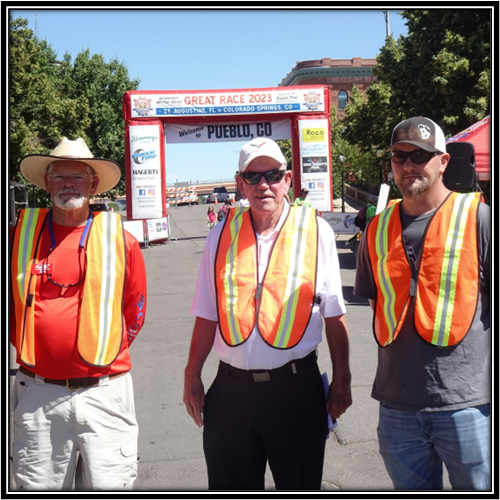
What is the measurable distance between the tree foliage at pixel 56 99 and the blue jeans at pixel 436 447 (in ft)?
62.2

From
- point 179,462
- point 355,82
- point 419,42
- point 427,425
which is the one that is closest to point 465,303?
point 427,425

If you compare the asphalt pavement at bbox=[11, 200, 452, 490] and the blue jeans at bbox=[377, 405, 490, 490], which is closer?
the blue jeans at bbox=[377, 405, 490, 490]

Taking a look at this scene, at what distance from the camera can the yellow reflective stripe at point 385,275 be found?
2842 mm

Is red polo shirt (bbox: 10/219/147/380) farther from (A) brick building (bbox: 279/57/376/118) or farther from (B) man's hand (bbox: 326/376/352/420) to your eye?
(A) brick building (bbox: 279/57/376/118)

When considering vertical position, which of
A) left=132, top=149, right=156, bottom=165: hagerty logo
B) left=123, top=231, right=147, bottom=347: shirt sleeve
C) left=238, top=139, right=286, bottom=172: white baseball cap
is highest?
left=132, top=149, right=156, bottom=165: hagerty logo

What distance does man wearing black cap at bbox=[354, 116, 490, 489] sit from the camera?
266 centimetres

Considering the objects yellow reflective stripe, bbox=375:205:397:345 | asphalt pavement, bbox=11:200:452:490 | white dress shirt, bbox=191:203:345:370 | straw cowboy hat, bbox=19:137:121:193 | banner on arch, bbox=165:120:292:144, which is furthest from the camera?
banner on arch, bbox=165:120:292:144

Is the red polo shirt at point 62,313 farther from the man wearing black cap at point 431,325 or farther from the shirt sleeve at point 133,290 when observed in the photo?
the man wearing black cap at point 431,325

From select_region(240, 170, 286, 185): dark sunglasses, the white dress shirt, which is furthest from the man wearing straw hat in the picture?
select_region(240, 170, 286, 185): dark sunglasses

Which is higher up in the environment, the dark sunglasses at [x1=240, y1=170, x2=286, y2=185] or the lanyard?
the dark sunglasses at [x1=240, y1=170, x2=286, y2=185]

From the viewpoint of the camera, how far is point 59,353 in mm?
3131

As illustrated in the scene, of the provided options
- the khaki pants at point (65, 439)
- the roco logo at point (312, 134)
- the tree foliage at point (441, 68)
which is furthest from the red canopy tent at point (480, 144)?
the roco logo at point (312, 134)
